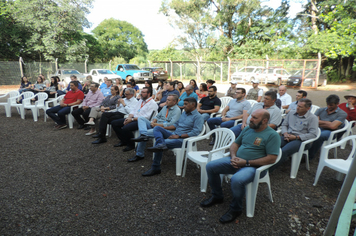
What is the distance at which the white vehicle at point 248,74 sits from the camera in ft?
56.3

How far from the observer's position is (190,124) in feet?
11.8

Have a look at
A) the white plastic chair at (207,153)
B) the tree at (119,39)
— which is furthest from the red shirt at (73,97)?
the tree at (119,39)

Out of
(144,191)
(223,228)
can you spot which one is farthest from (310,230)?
(144,191)

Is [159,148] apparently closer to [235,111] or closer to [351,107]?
[235,111]

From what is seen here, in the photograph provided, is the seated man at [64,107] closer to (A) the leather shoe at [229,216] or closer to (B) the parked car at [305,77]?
(A) the leather shoe at [229,216]

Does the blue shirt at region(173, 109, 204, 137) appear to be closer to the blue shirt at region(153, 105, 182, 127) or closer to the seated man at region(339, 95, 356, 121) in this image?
the blue shirt at region(153, 105, 182, 127)

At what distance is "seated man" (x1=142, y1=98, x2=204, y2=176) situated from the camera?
3.37 meters

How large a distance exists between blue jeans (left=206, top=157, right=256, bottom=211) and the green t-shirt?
0.17m

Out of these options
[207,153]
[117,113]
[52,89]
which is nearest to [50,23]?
[52,89]

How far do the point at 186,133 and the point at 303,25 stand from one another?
22545 millimetres

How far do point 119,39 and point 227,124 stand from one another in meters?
42.3

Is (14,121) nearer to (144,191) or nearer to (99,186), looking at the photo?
(99,186)

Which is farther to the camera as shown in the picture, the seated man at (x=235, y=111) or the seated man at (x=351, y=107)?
the seated man at (x=235, y=111)

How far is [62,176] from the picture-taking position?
10.8 ft
